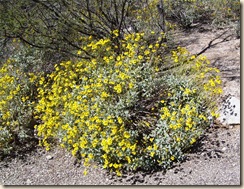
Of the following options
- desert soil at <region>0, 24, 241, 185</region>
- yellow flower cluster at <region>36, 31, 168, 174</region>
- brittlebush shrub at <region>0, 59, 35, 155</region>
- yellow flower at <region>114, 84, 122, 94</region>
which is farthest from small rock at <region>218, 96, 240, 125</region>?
brittlebush shrub at <region>0, 59, 35, 155</region>

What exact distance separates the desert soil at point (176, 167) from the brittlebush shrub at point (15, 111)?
0.26 metres

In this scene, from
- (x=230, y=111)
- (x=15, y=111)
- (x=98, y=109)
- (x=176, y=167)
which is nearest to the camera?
(x=176, y=167)

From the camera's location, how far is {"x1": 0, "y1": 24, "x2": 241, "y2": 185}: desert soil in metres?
3.53

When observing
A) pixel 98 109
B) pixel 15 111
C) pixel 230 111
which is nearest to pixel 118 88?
pixel 98 109

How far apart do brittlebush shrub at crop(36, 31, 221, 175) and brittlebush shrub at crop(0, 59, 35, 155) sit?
0.29 meters

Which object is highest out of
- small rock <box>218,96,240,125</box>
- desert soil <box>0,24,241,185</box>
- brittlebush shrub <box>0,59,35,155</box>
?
brittlebush shrub <box>0,59,35,155</box>

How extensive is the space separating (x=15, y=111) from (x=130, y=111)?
167cm

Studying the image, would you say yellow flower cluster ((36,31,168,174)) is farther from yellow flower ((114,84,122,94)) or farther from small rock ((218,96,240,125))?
small rock ((218,96,240,125))

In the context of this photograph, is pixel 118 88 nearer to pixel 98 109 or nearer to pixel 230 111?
pixel 98 109

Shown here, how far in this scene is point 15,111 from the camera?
4805 millimetres

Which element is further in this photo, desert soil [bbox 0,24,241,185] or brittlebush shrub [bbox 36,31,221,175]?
brittlebush shrub [bbox 36,31,221,175]

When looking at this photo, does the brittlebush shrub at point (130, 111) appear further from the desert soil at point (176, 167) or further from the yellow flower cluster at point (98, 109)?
the desert soil at point (176, 167)

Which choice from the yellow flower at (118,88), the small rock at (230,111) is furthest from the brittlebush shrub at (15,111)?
the small rock at (230,111)

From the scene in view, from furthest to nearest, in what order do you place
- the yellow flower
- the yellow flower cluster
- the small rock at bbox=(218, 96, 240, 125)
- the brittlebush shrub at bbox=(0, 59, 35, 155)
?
the brittlebush shrub at bbox=(0, 59, 35, 155)
the small rock at bbox=(218, 96, 240, 125)
the yellow flower
the yellow flower cluster
